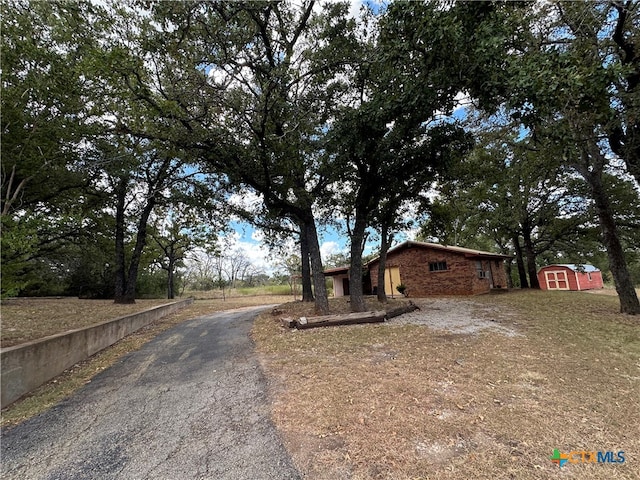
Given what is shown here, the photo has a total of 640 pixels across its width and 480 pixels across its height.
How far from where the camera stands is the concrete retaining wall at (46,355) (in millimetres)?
3693

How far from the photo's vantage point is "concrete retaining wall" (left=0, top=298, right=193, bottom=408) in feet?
12.1

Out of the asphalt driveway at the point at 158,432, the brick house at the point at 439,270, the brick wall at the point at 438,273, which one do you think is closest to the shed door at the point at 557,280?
the brick house at the point at 439,270

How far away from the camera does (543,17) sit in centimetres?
661

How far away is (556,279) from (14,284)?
3203cm

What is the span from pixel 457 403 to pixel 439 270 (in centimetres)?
1525

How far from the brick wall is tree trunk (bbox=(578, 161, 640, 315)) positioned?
26.9 feet

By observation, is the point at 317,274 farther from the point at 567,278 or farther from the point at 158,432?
the point at 567,278

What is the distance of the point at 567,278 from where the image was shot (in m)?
23.7

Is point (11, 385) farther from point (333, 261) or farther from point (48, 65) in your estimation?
point (333, 261)

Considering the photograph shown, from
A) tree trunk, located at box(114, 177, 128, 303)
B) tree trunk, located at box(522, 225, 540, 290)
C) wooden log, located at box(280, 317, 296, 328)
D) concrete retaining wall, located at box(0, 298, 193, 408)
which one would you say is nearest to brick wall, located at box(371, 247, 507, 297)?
tree trunk, located at box(522, 225, 540, 290)

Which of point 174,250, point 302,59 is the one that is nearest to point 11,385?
point 302,59

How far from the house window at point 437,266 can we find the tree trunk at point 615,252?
8855 millimetres

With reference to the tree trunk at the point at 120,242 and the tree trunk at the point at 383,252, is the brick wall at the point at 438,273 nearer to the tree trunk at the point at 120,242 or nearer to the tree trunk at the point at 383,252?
the tree trunk at the point at 383,252

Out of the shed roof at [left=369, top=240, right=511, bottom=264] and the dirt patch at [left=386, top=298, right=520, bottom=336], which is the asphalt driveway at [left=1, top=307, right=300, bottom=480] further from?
the shed roof at [left=369, top=240, right=511, bottom=264]
